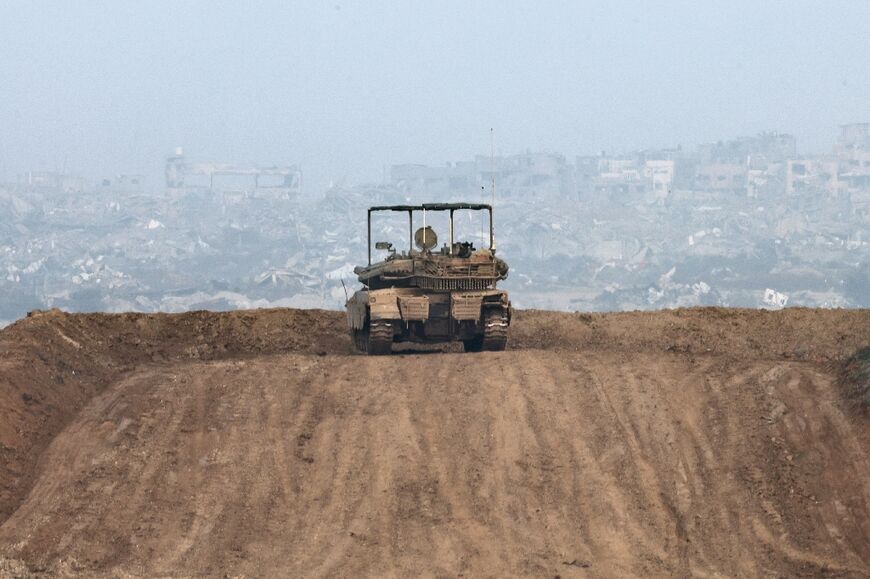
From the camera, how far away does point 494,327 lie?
2855 cm

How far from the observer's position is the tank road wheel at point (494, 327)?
28531 millimetres

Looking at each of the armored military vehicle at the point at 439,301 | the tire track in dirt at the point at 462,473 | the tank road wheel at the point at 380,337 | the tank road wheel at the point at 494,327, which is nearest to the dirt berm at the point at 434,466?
the tire track in dirt at the point at 462,473

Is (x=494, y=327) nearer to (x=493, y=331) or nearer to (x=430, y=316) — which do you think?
(x=493, y=331)

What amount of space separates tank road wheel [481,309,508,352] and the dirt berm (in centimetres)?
215

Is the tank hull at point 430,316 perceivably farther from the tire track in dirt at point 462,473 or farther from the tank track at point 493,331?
the tire track in dirt at point 462,473

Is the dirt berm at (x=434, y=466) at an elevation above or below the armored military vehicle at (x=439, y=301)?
below

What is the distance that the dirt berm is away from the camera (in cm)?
1767

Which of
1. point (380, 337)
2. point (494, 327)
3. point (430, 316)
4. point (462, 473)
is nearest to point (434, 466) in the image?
point (462, 473)

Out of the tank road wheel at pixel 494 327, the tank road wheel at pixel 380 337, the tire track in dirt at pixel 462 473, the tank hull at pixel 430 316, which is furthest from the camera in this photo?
the tank road wheel at pixel 494 327

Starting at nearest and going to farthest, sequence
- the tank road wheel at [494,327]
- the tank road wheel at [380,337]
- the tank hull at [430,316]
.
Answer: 1. the tank hull at [430,316]
2. the tank road wheel at [380,337]
3. the tank road wheel at [494,327]

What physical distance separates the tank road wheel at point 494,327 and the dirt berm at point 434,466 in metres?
2.15

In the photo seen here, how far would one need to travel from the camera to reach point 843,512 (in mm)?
18656

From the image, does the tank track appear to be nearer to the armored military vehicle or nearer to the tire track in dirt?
the armored military vehicle

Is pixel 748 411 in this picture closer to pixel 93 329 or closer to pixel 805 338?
pixel 805 338
